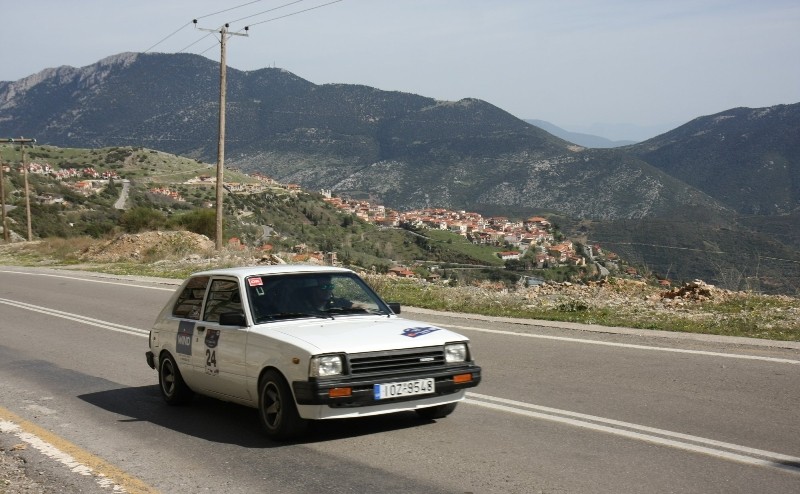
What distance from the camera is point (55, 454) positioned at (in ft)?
25.0

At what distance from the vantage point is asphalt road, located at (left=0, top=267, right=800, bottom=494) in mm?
6395

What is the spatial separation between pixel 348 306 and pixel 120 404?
9.41 ft

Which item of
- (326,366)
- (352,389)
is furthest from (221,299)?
(352,389)

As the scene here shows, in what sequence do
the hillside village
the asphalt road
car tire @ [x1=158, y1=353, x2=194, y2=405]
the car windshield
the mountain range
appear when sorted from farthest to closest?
1. the mountain range
2. the hillside village
3. car tire @ [x1=158, y1=353, x2=194, y2=405]
4. the car windshield
5. the asphalt road

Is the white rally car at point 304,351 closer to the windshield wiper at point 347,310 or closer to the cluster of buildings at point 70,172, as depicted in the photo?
the windshield wiper at point 347,310

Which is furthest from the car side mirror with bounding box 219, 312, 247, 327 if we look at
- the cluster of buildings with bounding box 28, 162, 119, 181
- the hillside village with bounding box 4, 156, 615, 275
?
the cluster of buildings with bounding box 28, 162, 119, 181

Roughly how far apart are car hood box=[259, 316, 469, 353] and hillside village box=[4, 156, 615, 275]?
22289 mm

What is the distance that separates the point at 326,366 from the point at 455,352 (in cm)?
118

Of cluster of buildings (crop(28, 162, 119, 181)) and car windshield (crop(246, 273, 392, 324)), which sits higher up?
cluster of buildings (crop(28, 162, 119, 181))

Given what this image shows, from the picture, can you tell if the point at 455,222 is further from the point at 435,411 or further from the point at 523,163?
the point at 435,411

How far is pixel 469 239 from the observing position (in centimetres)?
6712

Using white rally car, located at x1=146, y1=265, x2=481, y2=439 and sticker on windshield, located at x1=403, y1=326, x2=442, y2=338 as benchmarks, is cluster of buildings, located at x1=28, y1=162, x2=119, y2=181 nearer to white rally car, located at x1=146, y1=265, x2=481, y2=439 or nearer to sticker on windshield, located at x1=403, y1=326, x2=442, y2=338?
white rally car, located at x1=146, y1=265, x2=481, y2=439

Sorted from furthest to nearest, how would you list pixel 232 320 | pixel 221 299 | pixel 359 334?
1. pixel 221 299
2. pixel 232 320
3. pixel 359 334

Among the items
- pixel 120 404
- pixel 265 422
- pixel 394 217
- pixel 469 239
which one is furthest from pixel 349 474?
pixel 394 217
